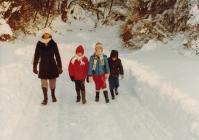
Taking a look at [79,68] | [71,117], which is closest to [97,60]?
[79,68]

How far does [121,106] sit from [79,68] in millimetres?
1445

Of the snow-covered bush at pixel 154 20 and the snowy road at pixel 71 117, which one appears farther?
the snow-covered bush at pixel 154 20

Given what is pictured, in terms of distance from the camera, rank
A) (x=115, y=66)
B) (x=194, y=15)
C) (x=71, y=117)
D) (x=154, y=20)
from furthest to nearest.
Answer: (x=154, y=20), (x=194, y=15), (x=115, y=66), (x=71, y=117)

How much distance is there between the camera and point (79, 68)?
13.0 meters

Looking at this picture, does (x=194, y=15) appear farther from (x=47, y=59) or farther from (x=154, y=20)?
(x=47, y=59)

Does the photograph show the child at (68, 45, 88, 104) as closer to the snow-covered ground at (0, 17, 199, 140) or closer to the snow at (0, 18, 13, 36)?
the snow-covered ground at (0, 17, 199, 140)

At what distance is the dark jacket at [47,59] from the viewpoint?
12.9m

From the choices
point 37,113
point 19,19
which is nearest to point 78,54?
point 37,113

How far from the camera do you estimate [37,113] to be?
12.0m

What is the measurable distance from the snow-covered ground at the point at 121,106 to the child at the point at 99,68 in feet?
1.60

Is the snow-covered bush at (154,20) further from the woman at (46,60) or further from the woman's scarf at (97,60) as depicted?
the woman at (46,60)

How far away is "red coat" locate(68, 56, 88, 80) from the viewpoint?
13031 mm

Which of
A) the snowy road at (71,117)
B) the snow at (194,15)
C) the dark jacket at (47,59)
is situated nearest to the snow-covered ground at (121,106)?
the snowy road at (71,117)

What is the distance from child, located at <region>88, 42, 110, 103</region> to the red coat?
15cm
